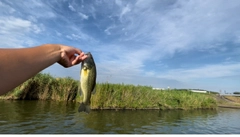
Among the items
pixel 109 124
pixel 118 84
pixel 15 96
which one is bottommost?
pixel 109 124

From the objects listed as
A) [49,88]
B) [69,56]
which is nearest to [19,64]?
[69,56]

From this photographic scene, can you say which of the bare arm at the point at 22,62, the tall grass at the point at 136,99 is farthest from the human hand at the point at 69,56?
the tall grass at the point at 136,99

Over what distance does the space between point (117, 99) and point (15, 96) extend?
12.1 meters

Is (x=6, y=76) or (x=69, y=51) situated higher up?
(x=69, y=51)

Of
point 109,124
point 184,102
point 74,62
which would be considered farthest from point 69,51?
point 184,102

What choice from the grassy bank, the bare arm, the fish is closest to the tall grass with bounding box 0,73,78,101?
the grassy bank

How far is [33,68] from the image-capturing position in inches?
50.2

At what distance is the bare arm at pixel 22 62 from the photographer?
3.59 ft

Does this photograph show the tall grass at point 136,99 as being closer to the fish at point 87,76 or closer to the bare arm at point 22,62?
the fish at point 87,76

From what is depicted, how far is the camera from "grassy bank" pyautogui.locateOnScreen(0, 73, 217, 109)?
1902 centimetres

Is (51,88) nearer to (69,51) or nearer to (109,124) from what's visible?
(109,124)

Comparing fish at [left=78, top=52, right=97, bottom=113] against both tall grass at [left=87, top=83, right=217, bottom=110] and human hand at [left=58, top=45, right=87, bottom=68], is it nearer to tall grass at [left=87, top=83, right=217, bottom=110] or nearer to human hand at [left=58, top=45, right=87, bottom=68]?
human hand at [left=58, top=45, right=87, bottom=68]

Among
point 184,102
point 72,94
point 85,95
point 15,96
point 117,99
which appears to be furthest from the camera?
point 184,102

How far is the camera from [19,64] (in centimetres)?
117
